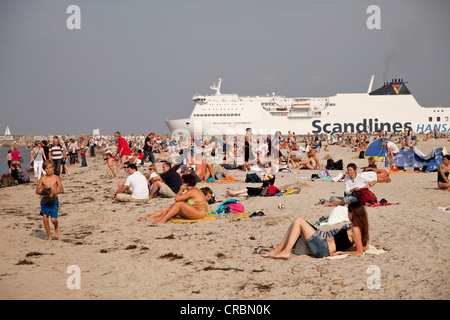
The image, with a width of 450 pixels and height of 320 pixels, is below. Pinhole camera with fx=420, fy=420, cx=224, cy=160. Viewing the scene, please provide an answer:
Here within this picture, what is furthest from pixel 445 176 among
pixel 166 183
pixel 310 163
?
pixel 310 163

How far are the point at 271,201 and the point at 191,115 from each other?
51698 mm

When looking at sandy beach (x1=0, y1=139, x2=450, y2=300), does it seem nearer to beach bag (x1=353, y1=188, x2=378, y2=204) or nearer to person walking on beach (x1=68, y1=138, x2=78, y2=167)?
beach bag (x1=353, y1=188, x2=378, y2=204)

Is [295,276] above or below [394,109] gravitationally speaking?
below

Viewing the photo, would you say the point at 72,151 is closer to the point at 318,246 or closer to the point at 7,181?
the point at 7,181

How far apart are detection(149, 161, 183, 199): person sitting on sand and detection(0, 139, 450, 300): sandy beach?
3.44ft

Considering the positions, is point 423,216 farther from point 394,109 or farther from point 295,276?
point 394,109

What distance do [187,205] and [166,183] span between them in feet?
9.93

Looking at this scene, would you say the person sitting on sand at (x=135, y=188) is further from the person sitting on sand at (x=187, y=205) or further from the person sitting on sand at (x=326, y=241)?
the person sitting on sand at (x=326, y=241)

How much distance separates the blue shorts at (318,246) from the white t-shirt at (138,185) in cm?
550

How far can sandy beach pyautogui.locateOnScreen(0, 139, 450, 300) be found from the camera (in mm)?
4082

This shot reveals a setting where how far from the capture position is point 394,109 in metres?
62.1

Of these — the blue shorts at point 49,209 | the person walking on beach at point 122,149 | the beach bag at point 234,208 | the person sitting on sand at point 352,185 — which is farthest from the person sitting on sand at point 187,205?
the person walking on beach at point 122,149

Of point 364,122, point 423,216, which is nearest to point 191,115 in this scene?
point 364,122

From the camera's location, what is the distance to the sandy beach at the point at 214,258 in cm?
408
